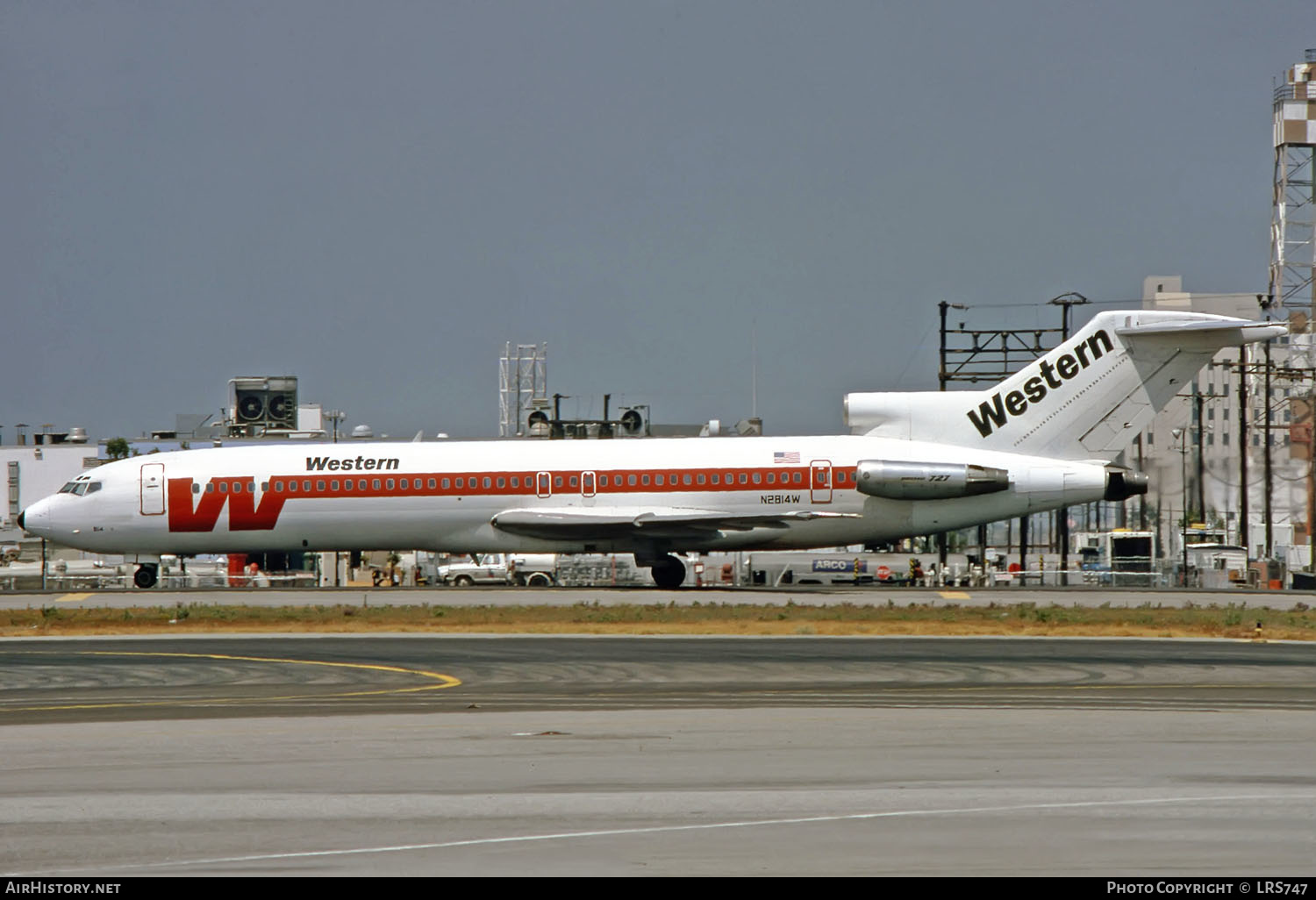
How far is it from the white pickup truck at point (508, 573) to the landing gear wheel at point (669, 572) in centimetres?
1516

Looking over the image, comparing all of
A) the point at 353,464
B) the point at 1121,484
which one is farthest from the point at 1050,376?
the point at 353,464

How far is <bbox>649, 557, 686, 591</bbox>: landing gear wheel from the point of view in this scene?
136 ft

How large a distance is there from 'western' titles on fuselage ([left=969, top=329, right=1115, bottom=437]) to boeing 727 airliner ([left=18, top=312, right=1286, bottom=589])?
0.04 meters

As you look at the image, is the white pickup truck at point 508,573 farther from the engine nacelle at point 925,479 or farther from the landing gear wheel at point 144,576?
the engine nacelle at point 925,479

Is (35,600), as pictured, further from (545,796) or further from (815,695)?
(545,796)

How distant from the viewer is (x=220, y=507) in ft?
133

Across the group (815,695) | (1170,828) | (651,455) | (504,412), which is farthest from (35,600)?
(504,412)

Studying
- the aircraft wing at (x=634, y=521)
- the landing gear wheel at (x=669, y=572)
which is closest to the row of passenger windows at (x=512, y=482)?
the aircraft wing at (x=634, y=521)

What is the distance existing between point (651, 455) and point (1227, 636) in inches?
663

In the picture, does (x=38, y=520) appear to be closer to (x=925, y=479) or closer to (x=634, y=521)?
(x=634, y=521)

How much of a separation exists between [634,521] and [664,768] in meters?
26.0

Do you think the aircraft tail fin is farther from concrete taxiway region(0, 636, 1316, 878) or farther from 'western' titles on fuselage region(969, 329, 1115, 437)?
concrete taxiway region(0, 636, 1316, 878)

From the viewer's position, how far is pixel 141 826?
A: 10.6 metres

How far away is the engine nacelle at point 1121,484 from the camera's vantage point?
3888 centimetres
